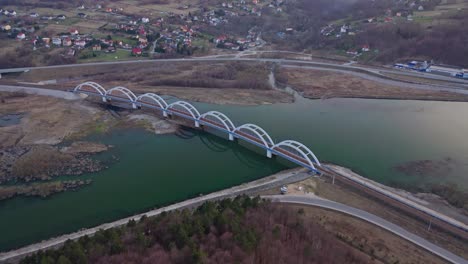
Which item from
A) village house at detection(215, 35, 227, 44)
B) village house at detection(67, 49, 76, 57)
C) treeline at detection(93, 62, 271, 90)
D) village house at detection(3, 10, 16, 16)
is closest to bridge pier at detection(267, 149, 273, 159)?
treeline at detection(93, 62, 271, 90)

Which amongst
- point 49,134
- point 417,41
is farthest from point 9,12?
point 417,41

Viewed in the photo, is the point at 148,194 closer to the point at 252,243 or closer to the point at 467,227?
the point at 252,243

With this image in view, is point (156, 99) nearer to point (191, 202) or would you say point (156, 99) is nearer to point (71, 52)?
point (191, 202)

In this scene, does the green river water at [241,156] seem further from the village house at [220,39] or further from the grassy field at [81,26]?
the grassy field at [81,26]

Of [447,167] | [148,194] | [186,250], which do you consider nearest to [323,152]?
[447,167]

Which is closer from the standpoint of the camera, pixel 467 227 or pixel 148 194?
pixel 467 227

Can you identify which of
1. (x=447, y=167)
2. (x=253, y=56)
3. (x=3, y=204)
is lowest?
(x=3, y=204)

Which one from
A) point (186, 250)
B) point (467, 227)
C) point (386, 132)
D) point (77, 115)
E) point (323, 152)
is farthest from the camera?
point (77, 115)
